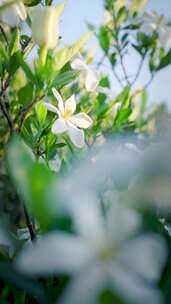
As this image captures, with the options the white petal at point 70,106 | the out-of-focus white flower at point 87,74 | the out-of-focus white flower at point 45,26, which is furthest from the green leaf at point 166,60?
the out-of-focus white flower at point 45,26

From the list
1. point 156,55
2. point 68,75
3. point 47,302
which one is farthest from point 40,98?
point 156,55

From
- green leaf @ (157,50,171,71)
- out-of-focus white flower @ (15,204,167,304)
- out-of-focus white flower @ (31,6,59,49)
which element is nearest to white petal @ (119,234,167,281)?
out-of-focus white flower @ (15,204,167,304)

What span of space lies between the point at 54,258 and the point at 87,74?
21.7 inches

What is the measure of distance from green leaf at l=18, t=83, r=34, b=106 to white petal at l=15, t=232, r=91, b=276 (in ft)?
1.31

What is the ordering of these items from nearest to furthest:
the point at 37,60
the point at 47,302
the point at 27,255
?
the point at 27,255 → the point at 47,302 → the point at 37,60

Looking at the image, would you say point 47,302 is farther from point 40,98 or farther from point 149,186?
point 40,98

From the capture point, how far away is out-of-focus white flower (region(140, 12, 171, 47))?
1161 millimetres

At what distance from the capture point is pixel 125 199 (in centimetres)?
27

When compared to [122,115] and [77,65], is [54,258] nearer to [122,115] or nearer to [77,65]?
[77,65]

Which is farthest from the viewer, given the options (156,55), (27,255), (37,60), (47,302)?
(156,55)

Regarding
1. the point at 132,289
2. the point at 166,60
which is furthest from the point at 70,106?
the point at 132,289

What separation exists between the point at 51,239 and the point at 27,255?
18 millimetres

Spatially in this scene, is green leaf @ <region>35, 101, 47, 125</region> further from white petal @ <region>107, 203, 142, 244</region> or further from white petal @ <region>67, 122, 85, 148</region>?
white petal @ <region>107, 203, 142, 244</region>

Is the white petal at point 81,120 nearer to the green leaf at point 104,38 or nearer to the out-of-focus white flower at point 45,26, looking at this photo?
the out-of-focus white flower at point 45,26
